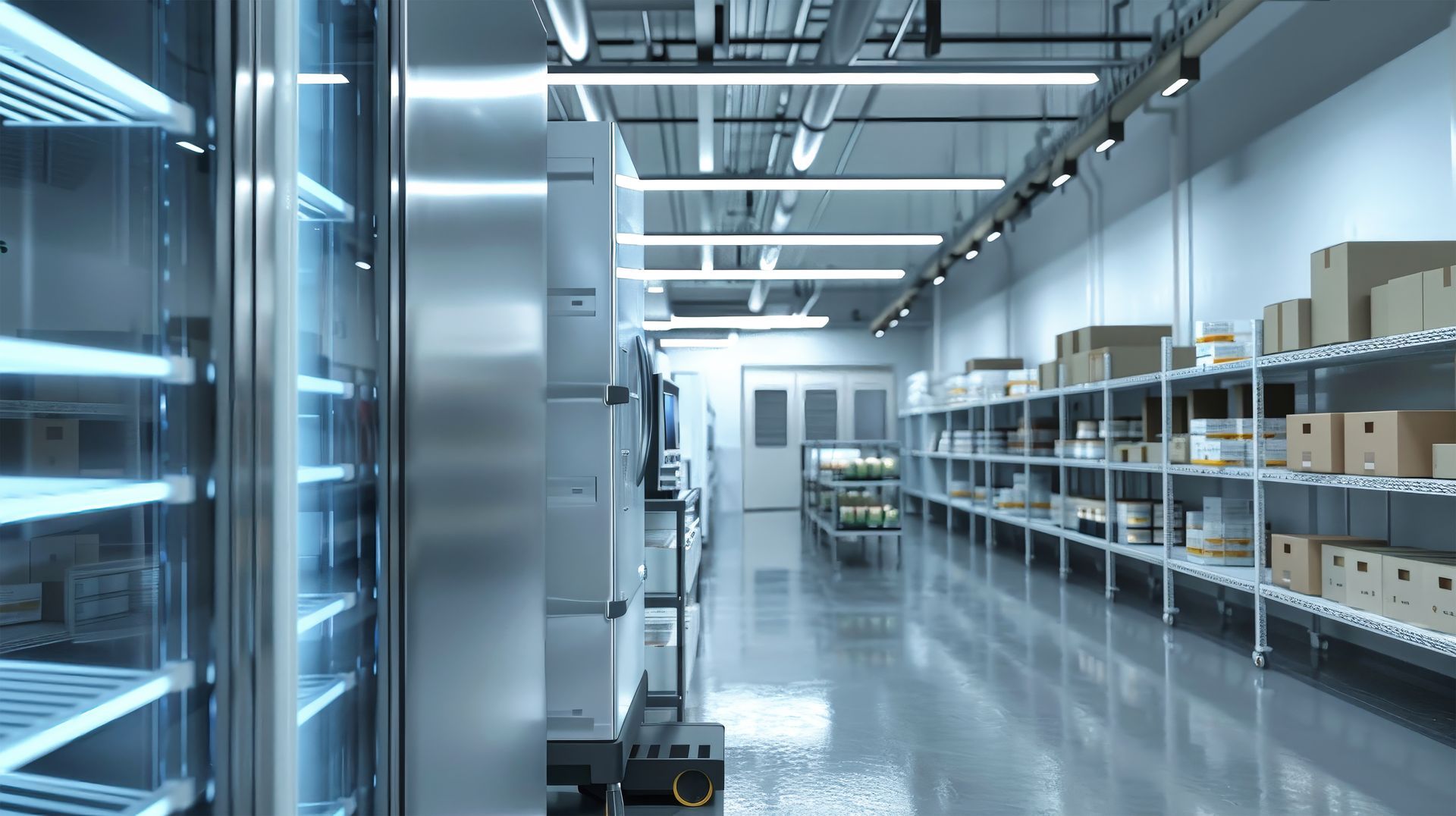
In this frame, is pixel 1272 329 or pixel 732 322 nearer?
pixel 1272 329

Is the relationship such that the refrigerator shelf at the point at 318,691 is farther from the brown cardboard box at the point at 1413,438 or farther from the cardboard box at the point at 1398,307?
the cardboard box at the point at 1398,307

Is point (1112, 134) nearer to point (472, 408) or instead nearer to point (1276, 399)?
point (1276, 399)

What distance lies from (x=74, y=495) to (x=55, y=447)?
70 millimetres

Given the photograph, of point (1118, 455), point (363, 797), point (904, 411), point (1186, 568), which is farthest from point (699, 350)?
point (363, 797)

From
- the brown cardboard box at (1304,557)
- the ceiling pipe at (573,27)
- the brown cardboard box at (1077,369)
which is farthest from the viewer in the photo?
the brown cardboard box at (1077,369)

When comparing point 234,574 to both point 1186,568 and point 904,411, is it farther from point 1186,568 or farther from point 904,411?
point 904,411

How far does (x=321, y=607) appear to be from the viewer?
1257mm

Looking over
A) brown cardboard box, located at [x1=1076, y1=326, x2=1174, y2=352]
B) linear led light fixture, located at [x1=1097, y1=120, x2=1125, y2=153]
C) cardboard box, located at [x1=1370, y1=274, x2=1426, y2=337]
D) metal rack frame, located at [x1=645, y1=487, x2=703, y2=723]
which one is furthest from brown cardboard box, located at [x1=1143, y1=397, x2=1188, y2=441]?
metal rack frame, located at [x1=645, y1=487, x2=703, y2=723]

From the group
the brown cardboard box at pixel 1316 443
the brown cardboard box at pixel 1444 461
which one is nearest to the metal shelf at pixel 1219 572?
the brown cardboard box at pixel 1316 443

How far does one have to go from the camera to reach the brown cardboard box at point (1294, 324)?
4742mm

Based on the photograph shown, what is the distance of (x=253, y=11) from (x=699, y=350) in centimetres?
1636

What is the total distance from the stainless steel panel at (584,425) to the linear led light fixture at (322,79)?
1684mm

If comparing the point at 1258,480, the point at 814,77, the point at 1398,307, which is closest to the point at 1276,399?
the point at 1258,480

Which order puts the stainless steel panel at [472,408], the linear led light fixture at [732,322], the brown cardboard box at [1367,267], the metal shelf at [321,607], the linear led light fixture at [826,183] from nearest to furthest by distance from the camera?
the metal shelf at [321,607]
the stainless steel panel at [472,408]
the brown cardboard box at [1367,267]
the linear led light fixture at [826,183]
the linear led light fixture at [732,322]
